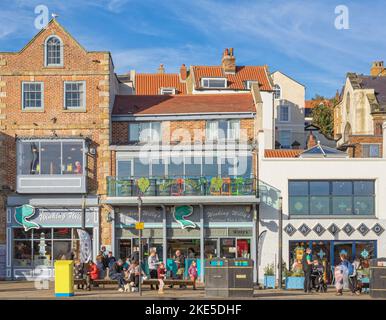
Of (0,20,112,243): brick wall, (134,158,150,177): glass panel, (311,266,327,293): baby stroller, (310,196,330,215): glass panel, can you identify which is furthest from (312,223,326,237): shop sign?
(0,20,112,243): brick wall

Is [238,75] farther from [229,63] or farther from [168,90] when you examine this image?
[168,90]

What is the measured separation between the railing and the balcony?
1.81 m

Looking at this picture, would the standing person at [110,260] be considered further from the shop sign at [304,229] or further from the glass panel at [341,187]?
the glass panel at [341,187]

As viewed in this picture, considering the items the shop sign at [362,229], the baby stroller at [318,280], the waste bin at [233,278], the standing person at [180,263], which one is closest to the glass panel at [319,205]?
the shop sign at [362,229]

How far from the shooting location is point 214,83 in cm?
6212

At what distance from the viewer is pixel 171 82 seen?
67625mm

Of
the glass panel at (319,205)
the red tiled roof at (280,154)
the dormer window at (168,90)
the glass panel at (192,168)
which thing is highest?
the dormer window at (168,90)

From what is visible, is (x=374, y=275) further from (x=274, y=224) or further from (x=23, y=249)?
(x=23, y=249)

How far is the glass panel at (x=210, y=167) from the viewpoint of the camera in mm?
42531

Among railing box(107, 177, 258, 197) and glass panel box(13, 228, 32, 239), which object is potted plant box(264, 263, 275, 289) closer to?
railing box(107, 177, 258, 197)

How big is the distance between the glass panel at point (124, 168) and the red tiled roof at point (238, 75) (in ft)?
64.1

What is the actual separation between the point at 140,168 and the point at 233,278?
13.3 meters

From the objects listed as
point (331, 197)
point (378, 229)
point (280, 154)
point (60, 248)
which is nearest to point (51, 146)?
point (60, 248)

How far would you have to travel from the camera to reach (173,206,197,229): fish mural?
41.9 metres
